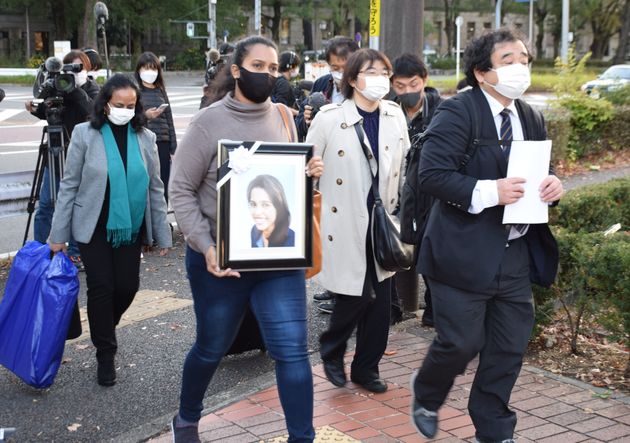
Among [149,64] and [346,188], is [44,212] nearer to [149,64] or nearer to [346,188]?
[149,64]

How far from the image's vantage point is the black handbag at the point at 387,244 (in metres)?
4.80

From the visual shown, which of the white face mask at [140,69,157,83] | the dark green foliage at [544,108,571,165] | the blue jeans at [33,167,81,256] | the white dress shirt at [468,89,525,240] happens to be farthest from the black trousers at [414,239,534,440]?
the dark green foliage at [544,108,571,165]

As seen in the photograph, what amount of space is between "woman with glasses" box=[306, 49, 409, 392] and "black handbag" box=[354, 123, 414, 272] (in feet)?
0.32

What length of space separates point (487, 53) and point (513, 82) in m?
0.20

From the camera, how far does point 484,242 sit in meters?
3.88

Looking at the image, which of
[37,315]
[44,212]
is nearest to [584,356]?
[37,315]

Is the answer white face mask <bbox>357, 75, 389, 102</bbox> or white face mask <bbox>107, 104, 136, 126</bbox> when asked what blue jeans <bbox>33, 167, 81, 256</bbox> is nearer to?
white face mask <bbox>107, 104, 136, 126</bbox>

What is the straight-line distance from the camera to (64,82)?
7.58m

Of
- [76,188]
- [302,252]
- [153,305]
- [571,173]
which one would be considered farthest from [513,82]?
[571,173]

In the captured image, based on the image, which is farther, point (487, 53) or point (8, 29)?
point (8, 29)

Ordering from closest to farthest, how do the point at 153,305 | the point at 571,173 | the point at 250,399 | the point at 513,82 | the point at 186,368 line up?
the point at 513,82 → the point at 186,368 → the point at 250,399 → the point at 153,305 → the point at 571,173

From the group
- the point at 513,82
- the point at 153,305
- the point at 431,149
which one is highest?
the point at 513,82

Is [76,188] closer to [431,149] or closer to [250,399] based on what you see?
[250,399]

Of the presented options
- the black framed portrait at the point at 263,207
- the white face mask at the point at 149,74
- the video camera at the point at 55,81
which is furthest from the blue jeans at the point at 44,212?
the black framed portrait at the point at 263,207
